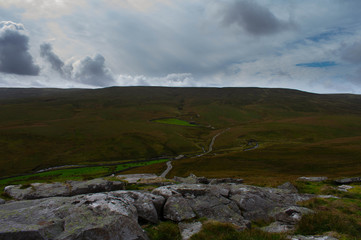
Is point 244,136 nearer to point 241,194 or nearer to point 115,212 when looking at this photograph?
point 241,194

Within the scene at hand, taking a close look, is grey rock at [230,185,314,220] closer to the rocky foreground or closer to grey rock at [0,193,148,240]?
the rocky foreground

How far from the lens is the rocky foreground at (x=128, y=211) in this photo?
8688mm

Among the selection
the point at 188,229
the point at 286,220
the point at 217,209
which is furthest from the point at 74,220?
the point at 286,220

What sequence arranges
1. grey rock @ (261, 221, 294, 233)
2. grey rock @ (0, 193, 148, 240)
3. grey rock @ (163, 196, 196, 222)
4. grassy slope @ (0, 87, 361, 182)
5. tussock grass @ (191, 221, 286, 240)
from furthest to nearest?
grassy slope @ (0, 87, 361, 182) < grey rock @ (163, 196, 196, 222) < grey rock @ (261, 221, 294, 233) < tussock grass @ (191, 221, 286, 240) < grey rock @ (0, 193, 148, 240)

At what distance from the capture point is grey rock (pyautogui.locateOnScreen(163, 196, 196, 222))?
12.6m

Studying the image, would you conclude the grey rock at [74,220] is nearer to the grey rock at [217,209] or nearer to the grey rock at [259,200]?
the grey rock at [217,209]

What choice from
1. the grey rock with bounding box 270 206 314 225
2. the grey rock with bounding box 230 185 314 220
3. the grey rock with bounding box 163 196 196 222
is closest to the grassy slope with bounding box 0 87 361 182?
the grey rock with bounding box 230 185 314 220

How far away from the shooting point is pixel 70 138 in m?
114

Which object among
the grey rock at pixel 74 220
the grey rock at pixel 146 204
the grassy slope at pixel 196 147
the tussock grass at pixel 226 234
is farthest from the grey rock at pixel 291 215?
the grassy slope at pixel 196 147

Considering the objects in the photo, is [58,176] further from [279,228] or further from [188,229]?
[279,228]

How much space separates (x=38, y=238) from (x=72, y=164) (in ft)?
291

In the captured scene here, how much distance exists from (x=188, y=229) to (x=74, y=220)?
6.49 meters

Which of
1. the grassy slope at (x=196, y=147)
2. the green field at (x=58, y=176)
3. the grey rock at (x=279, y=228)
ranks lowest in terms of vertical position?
the green field at (x=58, y=176)

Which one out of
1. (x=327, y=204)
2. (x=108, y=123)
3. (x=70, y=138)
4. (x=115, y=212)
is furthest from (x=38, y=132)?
(x=327, y=204)
